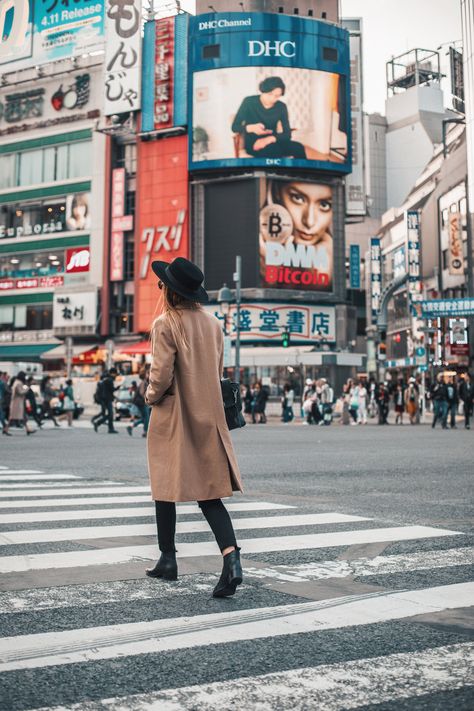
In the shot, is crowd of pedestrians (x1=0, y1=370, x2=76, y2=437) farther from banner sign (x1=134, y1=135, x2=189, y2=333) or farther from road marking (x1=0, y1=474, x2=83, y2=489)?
banner sign (x1=134, y1=135, x2=189, y2=333)

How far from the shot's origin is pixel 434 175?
73438 millimetres

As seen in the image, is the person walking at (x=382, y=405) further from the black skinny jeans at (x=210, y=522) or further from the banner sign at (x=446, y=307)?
the black skinny jeans at (x=210, y=522)

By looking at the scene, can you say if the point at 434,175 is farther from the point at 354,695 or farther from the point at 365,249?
the point at 354,695

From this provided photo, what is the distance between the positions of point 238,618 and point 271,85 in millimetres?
50834

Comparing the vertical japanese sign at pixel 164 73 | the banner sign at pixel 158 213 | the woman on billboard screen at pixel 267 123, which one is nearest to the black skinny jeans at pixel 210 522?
the woman on billboard screen at pixel 267 123

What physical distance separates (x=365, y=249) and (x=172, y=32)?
52.0 metres

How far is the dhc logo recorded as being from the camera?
5153cm

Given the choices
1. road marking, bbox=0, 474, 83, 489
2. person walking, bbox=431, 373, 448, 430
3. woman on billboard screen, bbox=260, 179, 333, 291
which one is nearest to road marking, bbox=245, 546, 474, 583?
road marking, bbox=0, 474, 83, 489

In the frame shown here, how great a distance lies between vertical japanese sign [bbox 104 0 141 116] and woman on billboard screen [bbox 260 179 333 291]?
430 inches

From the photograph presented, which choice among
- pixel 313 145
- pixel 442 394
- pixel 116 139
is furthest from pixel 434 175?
pixel 442 394

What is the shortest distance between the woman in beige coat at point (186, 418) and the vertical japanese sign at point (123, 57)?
171ft

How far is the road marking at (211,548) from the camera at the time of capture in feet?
16.7

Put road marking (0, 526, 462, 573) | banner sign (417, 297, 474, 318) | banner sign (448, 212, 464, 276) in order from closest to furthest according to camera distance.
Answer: road marking (0, 526, 462, 573) → banner sign (417, 297, 474, 318) → banner sign (448, 212, 464, 276)

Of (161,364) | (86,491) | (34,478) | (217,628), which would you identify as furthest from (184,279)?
(34,478)
